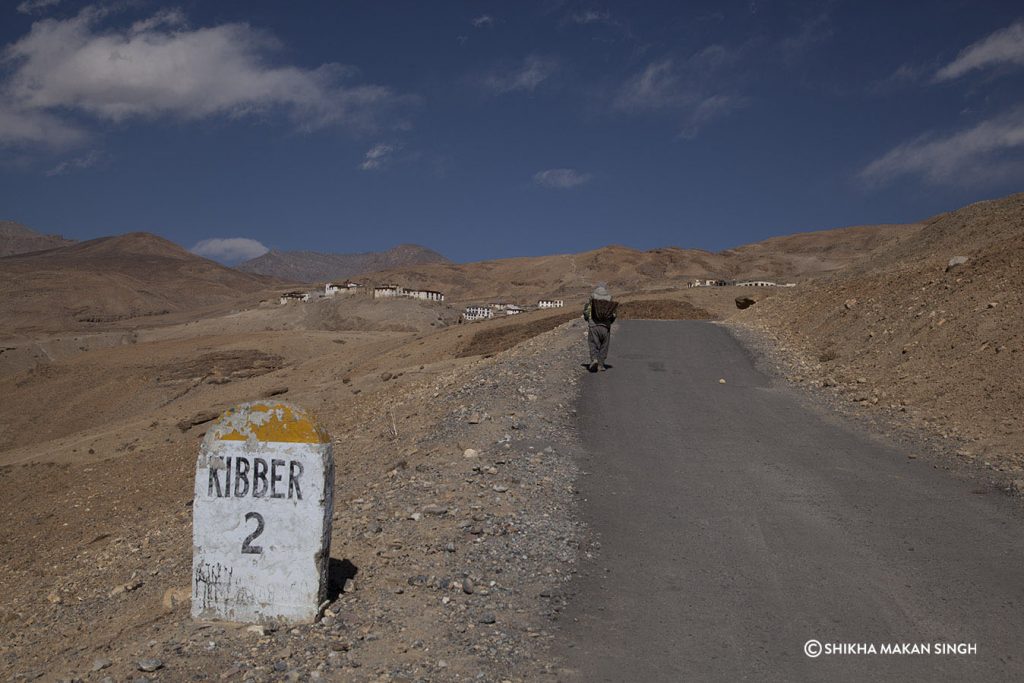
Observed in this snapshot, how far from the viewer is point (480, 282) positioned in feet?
409

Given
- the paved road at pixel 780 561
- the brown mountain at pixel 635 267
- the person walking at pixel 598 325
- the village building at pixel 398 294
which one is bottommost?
the paved road at pixel 780 561

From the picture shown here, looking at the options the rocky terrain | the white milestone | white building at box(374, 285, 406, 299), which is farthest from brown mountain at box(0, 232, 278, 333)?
the white milestone

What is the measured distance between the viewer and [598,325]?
15.6 metres

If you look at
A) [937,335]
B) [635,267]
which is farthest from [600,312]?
[635,267]

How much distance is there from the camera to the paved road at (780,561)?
4.96 metres

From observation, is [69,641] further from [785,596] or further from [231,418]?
[785,596]

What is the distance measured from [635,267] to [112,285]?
6866 cm

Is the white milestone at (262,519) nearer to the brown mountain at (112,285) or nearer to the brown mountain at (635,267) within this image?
the brown mountain at (112,285)

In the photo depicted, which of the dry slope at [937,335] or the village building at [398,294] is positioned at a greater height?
the village building at [398,294]

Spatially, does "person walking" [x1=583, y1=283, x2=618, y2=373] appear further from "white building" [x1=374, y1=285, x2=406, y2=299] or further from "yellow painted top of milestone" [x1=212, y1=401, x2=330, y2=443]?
"white building" [x1=374, y1=285, x2=406, y2=299]

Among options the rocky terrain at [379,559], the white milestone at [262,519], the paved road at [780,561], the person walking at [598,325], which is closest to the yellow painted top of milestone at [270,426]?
the white milestone at [262,519]

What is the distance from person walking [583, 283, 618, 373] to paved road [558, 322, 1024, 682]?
4.21 m

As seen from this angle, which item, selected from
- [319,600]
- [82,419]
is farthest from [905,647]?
[82,419]

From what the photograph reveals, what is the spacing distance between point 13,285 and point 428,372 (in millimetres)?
92174
